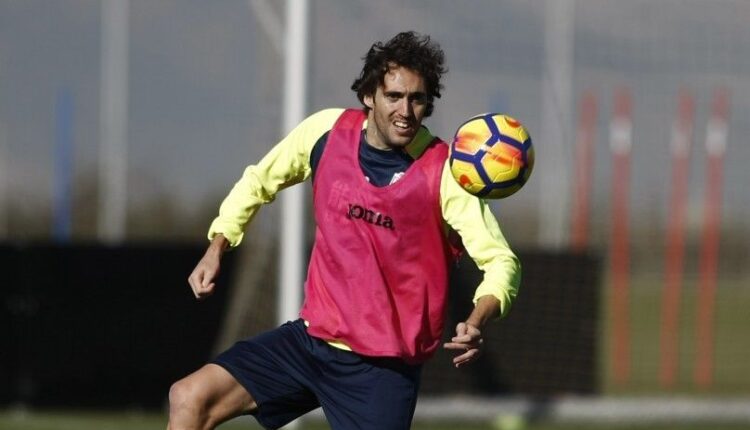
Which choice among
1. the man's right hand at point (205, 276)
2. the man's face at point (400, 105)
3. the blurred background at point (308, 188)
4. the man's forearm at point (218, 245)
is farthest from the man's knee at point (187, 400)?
the blurred background at point (308, 188)

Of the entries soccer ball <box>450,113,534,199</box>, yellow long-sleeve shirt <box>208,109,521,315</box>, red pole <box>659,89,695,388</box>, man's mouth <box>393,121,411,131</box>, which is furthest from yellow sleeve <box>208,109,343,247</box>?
red pole <box>659,89,695,388</box>

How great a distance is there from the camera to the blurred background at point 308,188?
14.5 metres

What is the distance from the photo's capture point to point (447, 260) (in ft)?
22.7

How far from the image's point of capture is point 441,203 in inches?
268

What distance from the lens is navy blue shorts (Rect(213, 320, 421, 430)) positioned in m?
6.86

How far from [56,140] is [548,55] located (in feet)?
23.4

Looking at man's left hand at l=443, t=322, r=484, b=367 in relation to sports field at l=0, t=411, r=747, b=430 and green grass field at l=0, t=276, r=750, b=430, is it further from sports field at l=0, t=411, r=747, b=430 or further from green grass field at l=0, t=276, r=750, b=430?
sports field at l=0, t=411, r=747, b=430

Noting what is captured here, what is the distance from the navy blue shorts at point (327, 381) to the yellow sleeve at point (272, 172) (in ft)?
1.72

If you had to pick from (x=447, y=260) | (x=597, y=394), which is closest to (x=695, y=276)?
(x=597, y=394)

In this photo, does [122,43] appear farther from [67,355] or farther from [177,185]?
[67,355]

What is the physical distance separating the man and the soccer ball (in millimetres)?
76

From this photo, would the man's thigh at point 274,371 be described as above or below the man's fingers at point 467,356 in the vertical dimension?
below

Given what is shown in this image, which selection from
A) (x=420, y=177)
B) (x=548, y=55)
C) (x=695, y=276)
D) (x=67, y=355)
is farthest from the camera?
(x=695, y=276)

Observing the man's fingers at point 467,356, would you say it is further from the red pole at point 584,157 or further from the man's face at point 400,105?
the red pole at point 584,157
